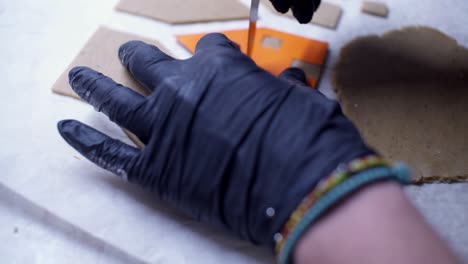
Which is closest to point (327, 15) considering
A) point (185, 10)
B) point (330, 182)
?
Result: point (185, 10)

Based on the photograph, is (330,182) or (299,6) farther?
(299,6)

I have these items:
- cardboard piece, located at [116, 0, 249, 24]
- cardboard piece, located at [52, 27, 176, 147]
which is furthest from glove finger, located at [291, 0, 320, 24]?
cardboard piece, located at [52, 27, 176, 147]

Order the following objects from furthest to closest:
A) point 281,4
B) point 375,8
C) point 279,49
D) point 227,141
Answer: point 375,8 < point 279,49 < point 281,4 < point 227,141

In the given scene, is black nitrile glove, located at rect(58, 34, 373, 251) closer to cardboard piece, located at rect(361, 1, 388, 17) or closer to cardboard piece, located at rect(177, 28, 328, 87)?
cardboard piece, located at rect(177, 28, 328, 87)

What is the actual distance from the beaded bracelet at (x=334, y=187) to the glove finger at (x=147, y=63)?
356 millimetres

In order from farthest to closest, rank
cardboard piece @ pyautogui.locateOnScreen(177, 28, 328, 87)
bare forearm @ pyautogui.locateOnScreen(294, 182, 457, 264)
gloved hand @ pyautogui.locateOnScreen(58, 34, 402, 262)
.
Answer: cardboard piece @ pyautogui.locateOnScreen(177, 28, 328, 87) < gloved hand @ pyautogui.locateOnScreen(58, 34, 402, 262) < bare forearm @ pyautogui.locateOnScreen(294, 182, 457, 264)

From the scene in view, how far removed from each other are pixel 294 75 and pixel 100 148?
421 millimetres

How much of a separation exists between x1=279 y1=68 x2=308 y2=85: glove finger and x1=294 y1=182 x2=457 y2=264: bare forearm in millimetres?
388

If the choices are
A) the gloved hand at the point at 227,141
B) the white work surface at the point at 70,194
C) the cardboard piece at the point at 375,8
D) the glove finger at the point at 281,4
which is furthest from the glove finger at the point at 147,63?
the cardboard piece at the point at 375,8

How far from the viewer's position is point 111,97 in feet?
2.40

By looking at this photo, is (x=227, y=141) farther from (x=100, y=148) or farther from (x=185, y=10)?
(x=185, y=10)

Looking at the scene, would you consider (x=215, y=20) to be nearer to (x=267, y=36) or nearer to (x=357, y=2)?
(x=267, y=36)

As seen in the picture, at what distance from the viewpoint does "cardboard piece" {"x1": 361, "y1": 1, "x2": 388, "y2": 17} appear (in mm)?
1084

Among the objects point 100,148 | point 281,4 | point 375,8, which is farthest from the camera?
point 375,8
